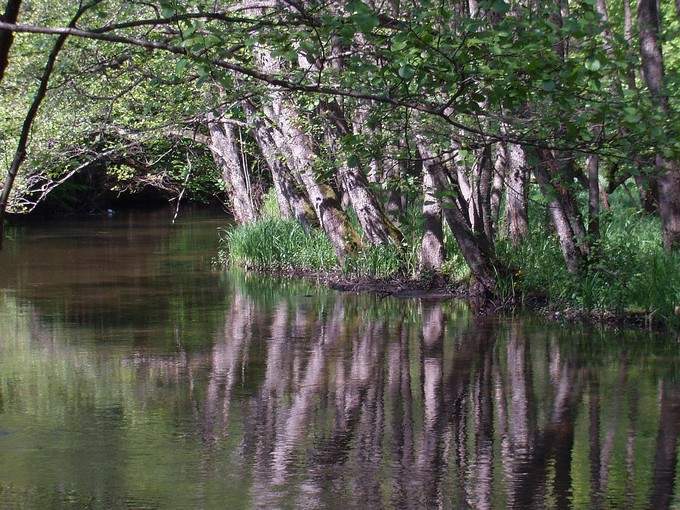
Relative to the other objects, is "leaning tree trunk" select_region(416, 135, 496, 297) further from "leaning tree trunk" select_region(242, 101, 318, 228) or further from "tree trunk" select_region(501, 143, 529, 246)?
"leaning tree trunk" select_region(242, 101, 318, 228)

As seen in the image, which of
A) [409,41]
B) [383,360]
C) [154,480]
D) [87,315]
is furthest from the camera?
[87,315]

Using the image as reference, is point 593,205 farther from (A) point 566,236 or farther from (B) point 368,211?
(B) point 368,211

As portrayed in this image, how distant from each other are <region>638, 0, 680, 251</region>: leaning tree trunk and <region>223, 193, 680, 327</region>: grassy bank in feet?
1.22

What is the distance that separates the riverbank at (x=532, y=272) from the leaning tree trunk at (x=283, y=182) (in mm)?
351

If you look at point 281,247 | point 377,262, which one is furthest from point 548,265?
point 281,247

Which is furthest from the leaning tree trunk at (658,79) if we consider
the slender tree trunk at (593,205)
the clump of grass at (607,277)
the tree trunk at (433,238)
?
the tree trunk at (433,238)

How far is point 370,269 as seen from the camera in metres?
19.2

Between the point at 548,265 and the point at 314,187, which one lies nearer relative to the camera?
the point at 548,265

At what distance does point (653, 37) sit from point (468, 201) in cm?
351

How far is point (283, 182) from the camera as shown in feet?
74.9

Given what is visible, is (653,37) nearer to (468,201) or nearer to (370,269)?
(468,201)

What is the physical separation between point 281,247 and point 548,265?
24.1 ft

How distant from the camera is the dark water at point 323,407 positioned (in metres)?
7.80

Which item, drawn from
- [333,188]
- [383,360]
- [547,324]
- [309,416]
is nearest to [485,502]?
[309,416]
